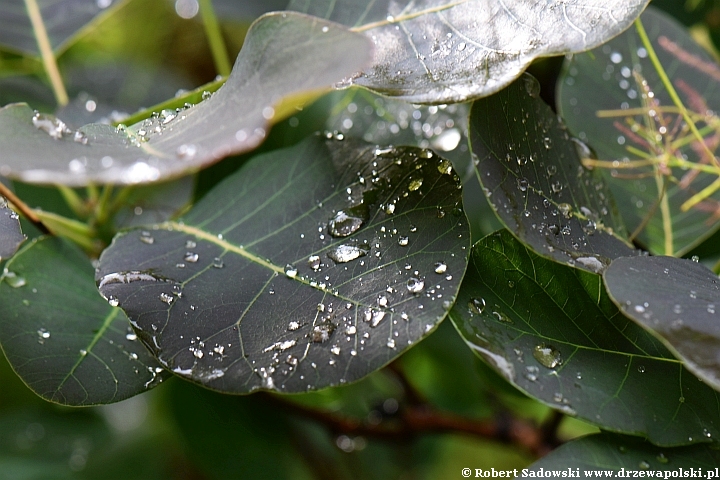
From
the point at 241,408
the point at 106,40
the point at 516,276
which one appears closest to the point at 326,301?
the point at 516,276

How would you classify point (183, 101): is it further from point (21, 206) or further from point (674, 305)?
point (674, 305)

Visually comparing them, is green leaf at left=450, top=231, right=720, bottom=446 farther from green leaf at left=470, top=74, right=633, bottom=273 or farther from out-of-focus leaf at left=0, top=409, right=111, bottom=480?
out-of-focus leaf at left=0, top=409, right=111, bottom=480

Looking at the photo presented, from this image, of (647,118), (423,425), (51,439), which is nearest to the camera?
(647,118)

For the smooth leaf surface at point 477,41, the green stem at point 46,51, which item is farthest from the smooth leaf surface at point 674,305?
the green stem at point 46,51

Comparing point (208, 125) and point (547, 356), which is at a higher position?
point (208, 125)

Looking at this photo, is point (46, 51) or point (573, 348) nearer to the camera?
point (573, 348)

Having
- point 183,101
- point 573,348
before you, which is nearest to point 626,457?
point 573,348
